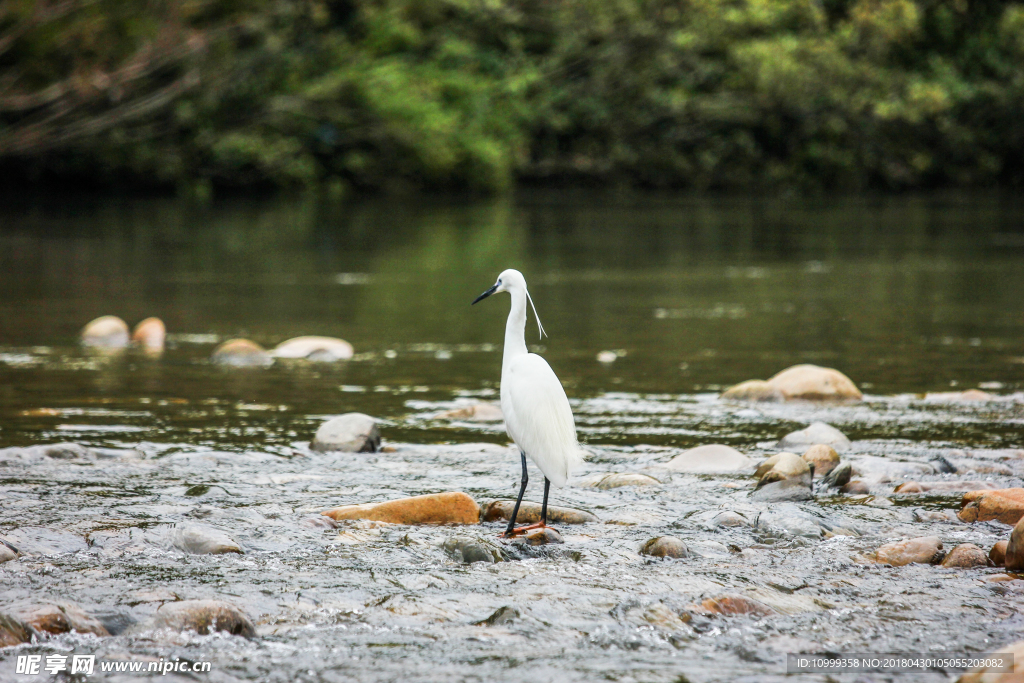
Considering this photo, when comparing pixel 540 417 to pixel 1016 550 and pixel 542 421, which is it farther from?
pixel 1016 550

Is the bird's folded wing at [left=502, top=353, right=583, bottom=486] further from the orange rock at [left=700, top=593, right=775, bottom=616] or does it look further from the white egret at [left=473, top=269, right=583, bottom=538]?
the orange rock at [left=700, top=593, right=775, bottom=616]

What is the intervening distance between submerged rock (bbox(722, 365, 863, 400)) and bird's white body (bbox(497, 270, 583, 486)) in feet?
9.44

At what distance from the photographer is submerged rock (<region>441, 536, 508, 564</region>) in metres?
4.27

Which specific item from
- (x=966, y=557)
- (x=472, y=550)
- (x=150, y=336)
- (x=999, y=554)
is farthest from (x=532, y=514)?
(x=150, y=336)

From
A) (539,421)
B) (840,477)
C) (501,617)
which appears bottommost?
(501,617)

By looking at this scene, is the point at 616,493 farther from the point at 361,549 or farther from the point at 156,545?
the point at 156,545

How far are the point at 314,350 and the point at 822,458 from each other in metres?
4.79

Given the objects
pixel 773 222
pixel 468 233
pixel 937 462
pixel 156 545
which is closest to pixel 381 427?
pixel 156 545

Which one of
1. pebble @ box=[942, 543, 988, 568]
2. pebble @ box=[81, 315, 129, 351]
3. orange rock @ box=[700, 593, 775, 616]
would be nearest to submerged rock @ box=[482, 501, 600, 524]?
orange rock @ box=[700, 593, 775, 616]

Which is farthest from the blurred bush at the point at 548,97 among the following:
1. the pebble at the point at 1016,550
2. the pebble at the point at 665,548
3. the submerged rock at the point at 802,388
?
the pebble at the point at 1016,550

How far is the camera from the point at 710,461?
18.7 feet

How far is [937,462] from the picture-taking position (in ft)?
18.4

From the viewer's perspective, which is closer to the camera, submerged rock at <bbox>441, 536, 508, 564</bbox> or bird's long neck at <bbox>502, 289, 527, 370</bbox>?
submerged rock at <bbox>441, 536, 508, 564</bbox>

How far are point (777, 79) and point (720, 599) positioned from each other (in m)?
30.2
